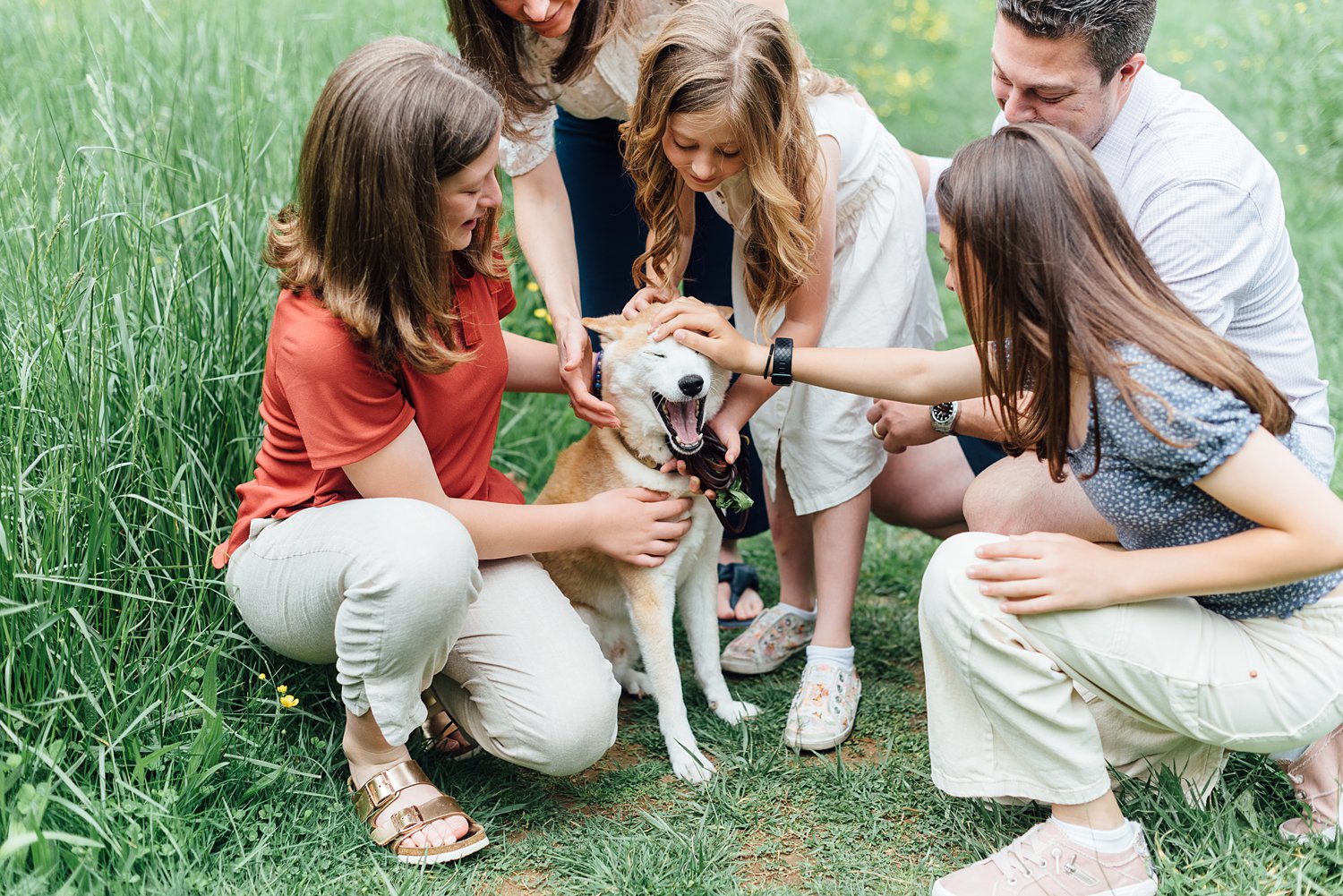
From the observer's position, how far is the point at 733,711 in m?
3.11

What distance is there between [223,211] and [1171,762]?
2.74 meters

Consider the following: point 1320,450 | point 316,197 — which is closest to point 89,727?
point 316,197

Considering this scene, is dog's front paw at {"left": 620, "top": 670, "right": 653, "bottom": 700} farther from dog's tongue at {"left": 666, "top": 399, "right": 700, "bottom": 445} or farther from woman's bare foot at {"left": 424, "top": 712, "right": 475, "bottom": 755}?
dog's tongue at {"left": 666, "top": 399, "right": 700, "bottom": 445}

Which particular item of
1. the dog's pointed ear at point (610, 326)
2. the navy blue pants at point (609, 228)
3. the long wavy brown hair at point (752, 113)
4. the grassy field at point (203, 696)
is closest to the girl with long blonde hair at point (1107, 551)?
the grassy field at point (203, 696)

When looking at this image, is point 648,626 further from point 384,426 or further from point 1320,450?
point 1320,450

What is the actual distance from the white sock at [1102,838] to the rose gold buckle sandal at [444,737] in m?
1.41

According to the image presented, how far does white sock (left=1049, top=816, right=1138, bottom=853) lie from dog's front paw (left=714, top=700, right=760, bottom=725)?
42.1 inches

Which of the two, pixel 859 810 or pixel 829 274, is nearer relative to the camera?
pixel 859 810

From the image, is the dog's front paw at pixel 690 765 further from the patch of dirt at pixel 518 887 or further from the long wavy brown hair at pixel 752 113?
the long wavy brown hair at pixel 752 113

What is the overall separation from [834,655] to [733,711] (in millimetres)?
318

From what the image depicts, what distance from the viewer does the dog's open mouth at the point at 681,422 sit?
296 cm

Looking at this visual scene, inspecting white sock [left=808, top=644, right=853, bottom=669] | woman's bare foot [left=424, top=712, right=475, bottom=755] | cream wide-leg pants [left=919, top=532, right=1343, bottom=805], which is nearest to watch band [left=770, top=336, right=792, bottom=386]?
cream wide-leg pants [left=919, top=532, right=1343, bottom=805]

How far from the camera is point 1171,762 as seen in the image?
2.43 m

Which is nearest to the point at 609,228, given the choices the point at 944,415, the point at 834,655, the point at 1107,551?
the point at 944,415
